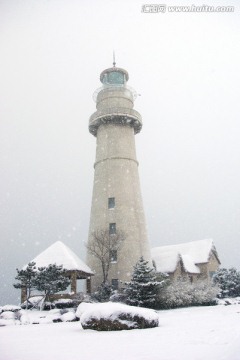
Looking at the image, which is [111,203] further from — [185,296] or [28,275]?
[28,275]

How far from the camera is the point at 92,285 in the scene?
30672 millimetres

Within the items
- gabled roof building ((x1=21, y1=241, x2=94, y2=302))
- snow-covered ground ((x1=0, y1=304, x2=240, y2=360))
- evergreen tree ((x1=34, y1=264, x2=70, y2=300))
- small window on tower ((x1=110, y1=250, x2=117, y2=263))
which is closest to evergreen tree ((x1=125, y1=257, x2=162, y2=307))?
evergreen tree ((x1=34, y1=264, x2=70, y2=300))

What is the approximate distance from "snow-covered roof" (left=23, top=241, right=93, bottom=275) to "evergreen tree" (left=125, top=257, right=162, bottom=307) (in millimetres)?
5186

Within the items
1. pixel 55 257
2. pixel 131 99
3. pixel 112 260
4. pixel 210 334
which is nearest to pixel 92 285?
pixel 112 260

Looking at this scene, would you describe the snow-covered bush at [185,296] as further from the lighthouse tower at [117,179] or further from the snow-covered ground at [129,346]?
the snow-covered ground at [129,346]

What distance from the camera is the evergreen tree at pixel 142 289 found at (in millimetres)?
22495

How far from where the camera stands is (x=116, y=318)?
36.6ft

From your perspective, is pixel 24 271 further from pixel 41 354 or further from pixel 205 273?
pixel 205 273

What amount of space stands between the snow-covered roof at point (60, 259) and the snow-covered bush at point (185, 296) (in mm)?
6998

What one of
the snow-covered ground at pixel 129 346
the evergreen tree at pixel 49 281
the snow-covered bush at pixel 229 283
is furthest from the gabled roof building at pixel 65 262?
the snow-covered ground at pixel 129 346

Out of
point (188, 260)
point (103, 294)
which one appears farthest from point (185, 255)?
point (103, 294)

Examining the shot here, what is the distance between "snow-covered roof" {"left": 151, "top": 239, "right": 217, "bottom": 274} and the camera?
119ft

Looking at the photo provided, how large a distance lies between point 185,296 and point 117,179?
13.0m

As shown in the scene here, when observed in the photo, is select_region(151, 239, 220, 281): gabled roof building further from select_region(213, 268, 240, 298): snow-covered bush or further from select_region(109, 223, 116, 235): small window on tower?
select_region(109, 223, 116, 235): small window on tower
